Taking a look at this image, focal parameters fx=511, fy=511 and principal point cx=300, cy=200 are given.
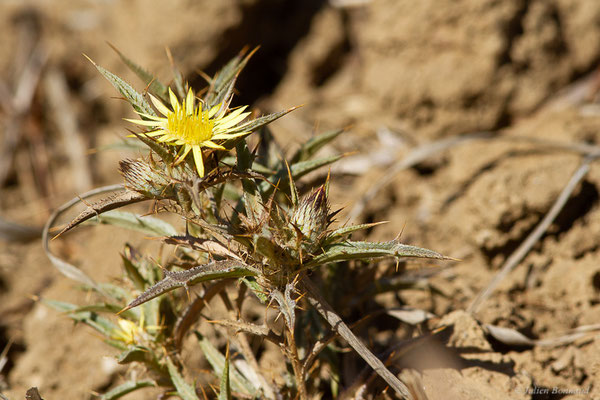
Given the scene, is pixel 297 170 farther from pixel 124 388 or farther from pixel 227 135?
pixel 124 388

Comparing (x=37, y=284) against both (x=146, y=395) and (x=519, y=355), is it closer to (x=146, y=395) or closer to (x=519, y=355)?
(x=146, y=395)

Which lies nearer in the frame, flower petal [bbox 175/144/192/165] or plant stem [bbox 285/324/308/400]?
flower petal [bbox 175/144/192/165]

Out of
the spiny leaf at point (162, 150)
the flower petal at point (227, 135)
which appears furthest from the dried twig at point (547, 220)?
the spiny leaf at point (162, 150)

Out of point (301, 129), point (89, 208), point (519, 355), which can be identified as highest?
point (89, 208)

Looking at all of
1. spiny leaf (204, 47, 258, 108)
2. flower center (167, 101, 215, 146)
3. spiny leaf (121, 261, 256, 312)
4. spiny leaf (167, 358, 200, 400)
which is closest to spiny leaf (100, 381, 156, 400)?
spiny leaf (167, 358, 200, 400)

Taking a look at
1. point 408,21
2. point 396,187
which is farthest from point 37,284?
point 408,21

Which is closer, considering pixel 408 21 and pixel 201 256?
pixel 201 256

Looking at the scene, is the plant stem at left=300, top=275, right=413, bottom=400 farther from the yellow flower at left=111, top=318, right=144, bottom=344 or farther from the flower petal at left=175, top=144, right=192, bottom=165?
the yellow flower at left=111, top=318, right=144, bottom=344
